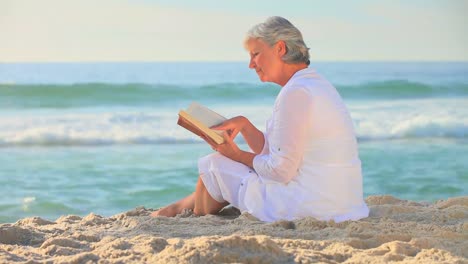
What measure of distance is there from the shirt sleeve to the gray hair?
0.21 m

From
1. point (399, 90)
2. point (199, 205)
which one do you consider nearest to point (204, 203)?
point (199, 205)

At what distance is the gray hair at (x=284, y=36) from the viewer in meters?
3.44

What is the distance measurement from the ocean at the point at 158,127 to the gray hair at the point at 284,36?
2763 millimetres

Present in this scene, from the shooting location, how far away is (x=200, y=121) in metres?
3.52

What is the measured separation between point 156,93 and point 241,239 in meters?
12.5

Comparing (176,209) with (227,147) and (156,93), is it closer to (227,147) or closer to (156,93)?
(227,147)

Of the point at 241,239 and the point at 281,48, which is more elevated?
the point at 281,48

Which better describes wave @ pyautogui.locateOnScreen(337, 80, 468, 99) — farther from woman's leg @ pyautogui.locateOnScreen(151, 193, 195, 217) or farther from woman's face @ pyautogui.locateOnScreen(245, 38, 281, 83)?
woman's face @ pyautogui.locateOnScreen(245, 38, 281, 83)

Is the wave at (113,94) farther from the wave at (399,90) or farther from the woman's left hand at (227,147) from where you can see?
the woman's left hand at (227,147)

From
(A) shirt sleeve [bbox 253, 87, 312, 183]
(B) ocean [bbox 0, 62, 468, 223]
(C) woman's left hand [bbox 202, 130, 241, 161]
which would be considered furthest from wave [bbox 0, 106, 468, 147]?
(A) shirt sleeve [bbox 253, 87, 312, 183]

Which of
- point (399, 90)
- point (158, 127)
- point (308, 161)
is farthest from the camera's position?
point (399, 90)

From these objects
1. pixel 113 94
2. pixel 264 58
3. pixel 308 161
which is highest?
pixel 113 94

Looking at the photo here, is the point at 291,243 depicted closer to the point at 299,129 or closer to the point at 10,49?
the point at 299,129

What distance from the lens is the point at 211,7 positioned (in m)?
18.6
